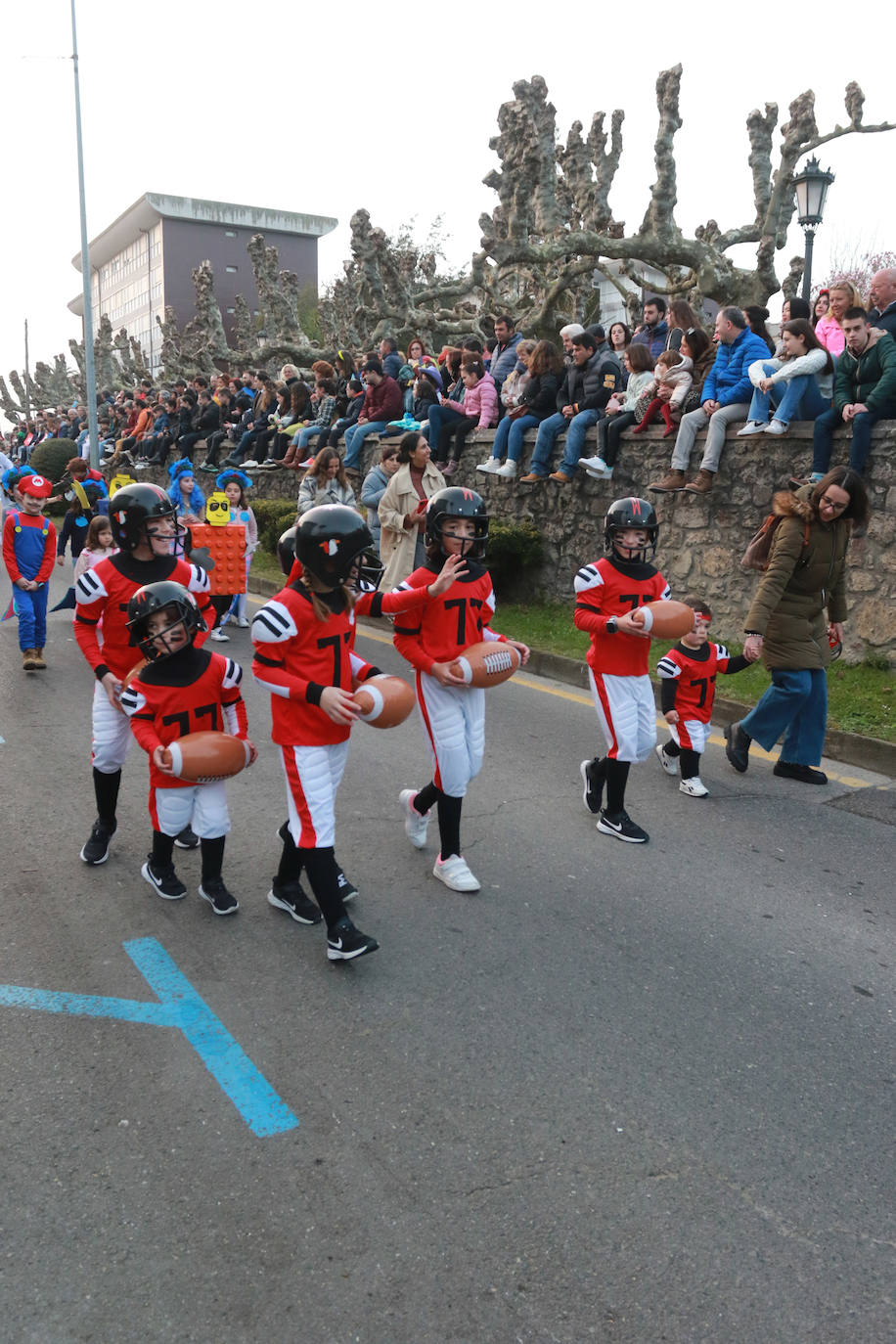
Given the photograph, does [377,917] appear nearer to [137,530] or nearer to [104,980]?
[104,980]

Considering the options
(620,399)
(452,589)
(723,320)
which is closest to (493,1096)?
(452,589)

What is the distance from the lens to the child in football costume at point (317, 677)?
405cm

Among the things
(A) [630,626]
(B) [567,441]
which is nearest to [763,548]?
(A) [630,626]

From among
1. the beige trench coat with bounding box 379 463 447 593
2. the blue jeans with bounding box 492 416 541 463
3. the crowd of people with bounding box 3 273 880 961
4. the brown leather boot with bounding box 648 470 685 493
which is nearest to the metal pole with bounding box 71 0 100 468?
the crowd of people with bounding box 3 273 880 961

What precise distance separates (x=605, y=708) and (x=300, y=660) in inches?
83.7

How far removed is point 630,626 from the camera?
5.43 m

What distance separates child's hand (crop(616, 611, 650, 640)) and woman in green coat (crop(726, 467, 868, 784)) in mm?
1416

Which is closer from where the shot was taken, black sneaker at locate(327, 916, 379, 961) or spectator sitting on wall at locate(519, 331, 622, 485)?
black sneaker at locate(327, 916, 379, 961)

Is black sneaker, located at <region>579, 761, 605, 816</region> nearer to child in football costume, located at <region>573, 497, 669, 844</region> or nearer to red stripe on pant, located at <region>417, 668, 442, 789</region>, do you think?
child in football costume, located at <region>573, 497, 669, 844</region>

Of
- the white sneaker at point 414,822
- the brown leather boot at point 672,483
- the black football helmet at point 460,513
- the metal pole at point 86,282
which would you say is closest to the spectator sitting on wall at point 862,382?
the brown leather boot at point 672,483

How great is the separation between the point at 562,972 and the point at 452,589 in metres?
1.86

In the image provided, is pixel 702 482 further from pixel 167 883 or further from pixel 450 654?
pixel 167 883

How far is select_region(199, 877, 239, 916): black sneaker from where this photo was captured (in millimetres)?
4664

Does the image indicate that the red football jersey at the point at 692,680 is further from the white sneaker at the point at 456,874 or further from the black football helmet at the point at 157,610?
the black football helmet at the point at 157,610
